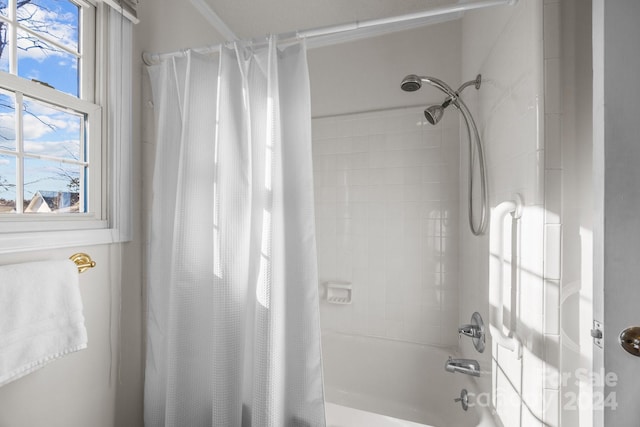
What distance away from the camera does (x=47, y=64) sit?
41.9 inches

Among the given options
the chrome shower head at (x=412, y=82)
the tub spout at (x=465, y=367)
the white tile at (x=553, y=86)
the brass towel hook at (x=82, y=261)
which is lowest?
the tub spout at (x=465, y=367)

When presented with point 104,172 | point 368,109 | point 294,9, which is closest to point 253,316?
point 104,172

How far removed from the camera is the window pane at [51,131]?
1.01 meters

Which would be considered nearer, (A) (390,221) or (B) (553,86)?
(B) (553,86)

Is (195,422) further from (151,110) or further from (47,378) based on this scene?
(151,110)

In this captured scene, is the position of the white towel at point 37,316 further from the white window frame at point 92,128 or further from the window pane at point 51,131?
the window pane at point 51,131

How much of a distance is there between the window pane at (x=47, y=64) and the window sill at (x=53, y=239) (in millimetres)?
534

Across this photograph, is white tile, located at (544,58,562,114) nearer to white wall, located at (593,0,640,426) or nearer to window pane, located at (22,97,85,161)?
white wall, located at (593,0,640,426)

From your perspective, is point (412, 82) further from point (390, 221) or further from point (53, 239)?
point (53, 239)

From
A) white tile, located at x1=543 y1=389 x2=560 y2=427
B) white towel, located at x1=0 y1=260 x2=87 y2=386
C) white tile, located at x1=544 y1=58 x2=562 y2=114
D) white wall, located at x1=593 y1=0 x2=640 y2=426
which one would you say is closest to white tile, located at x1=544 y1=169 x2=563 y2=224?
white tile, located at x1=544 y1=58 x2=562 y2=114

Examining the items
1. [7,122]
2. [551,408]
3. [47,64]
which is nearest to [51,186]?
[7,122]

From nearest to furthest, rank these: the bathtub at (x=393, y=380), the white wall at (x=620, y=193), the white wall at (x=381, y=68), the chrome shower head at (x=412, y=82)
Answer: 1. the white wall at (x=620, y=193)
2. the chrome shower head at (x=412, y=82)
3. the bathtub at (x=393, y=380)
4. the white wall at (x=381, y=68)

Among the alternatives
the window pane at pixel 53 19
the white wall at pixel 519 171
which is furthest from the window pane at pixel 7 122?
the white wall at pixel 519 171

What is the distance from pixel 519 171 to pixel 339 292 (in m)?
1.38
